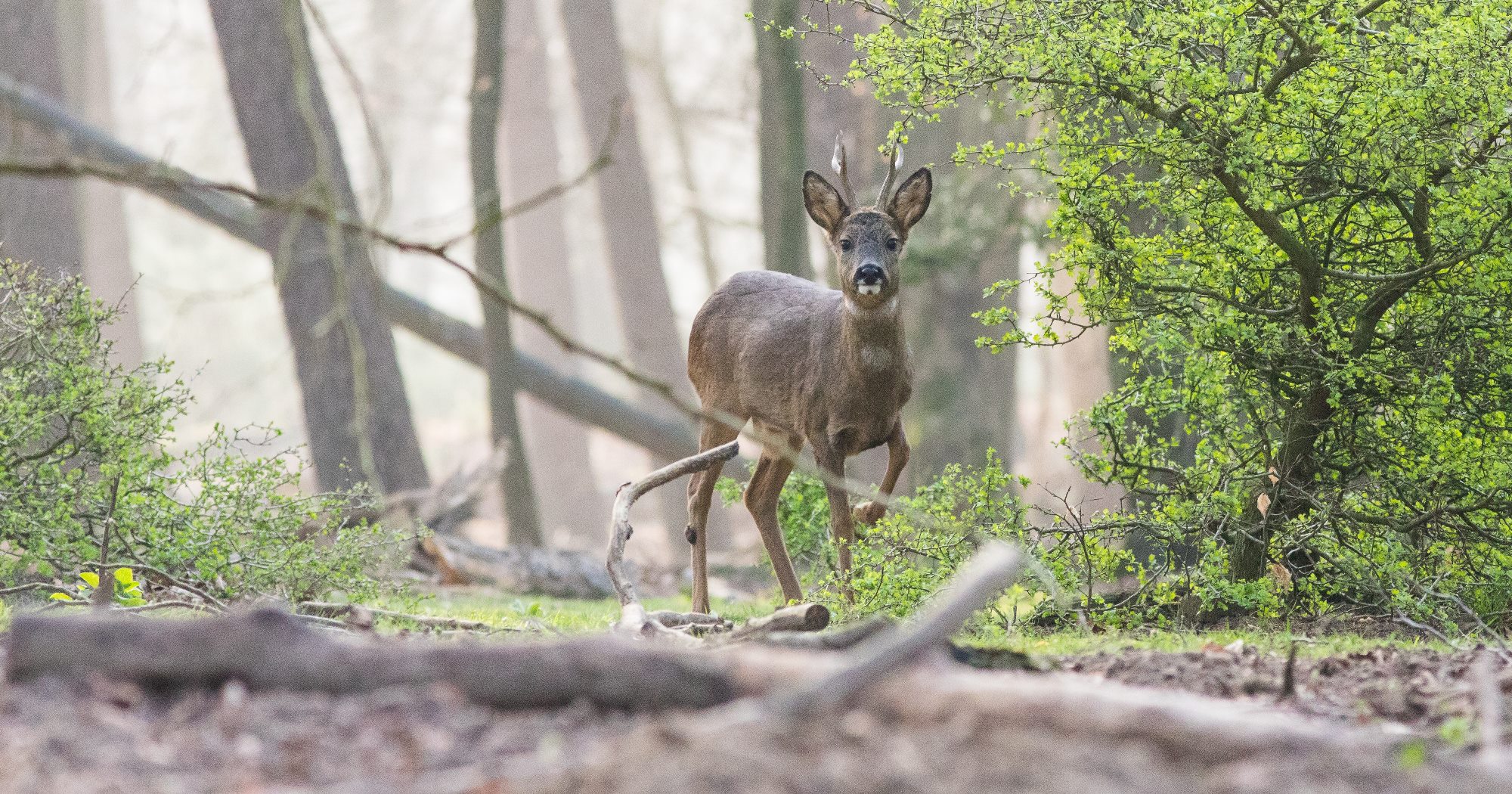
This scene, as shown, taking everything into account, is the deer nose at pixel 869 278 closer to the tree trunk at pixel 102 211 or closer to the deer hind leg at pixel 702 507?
the deer hind leg at pixel 702 507

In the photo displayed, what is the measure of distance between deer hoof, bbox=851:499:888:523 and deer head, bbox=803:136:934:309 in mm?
1322

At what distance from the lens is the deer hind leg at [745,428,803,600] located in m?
9.93

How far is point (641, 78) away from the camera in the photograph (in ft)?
120

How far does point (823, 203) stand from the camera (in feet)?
29.9

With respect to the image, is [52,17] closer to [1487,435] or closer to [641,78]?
[1487,435]

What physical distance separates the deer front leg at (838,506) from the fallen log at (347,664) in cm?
477

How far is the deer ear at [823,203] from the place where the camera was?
9000 millimetres

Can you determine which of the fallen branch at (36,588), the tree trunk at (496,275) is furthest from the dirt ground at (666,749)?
the tree trunk at (496,275)

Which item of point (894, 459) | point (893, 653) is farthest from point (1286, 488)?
point (893, 653)

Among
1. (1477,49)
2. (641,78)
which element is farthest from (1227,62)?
(641,78)

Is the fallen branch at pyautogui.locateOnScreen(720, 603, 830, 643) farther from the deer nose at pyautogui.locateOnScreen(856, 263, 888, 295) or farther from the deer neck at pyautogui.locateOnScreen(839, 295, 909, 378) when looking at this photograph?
the deer neck at pyautogui.locateOnScreen(839, 295, 909, 378)

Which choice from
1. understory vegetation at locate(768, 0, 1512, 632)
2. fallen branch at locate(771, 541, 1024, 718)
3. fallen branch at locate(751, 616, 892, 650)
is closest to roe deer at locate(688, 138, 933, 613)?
understory vegetation at locate(768, 0, 1512, 632)

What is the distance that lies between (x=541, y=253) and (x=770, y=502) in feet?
79.5

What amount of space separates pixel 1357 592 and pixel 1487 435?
3.54 ft
